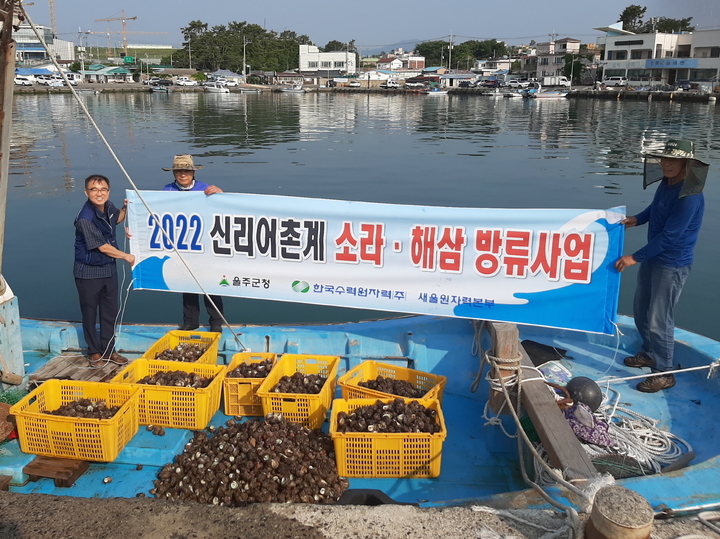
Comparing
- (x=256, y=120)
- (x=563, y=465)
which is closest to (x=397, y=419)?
(x=563, y=465)

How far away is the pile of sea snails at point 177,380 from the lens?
532 centimetres

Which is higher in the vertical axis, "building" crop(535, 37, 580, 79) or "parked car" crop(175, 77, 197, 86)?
"building" crop(535, 37, 580, 79)

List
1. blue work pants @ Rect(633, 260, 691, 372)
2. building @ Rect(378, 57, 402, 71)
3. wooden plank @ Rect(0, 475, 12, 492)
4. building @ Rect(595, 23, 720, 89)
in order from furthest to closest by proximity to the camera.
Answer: building @ Rect(378, 57, 402, 71) → building @ Rect(595, 23, 720, 89) → blue work pants @ Rect(633, 260, 691, 372) → wooden plank @ Rect(0, 475, 12, 492)

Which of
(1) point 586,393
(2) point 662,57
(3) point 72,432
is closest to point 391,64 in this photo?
(2) point 662,57

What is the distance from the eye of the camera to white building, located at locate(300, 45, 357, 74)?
132 metres

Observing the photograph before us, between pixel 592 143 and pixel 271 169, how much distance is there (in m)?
21.8

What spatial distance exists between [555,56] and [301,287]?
378ft

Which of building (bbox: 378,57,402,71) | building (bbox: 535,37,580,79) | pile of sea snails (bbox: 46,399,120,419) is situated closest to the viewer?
pile of sea snails (bbox: 46,399,120,419)

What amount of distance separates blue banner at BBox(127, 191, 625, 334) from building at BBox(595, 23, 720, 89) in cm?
8827

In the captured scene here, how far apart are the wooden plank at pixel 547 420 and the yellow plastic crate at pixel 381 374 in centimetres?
56

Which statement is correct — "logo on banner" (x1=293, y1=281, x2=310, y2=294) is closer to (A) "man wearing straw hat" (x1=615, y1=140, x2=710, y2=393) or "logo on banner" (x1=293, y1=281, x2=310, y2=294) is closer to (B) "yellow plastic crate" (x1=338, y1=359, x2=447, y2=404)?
(B) "yellow plastic crate" (x1=338, y1=359, x2=447, y2=404)

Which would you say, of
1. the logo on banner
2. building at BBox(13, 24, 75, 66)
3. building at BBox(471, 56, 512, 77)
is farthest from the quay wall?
the logo on banner

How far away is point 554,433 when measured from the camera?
432 centimetres

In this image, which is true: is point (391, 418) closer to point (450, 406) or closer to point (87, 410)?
point (450, 406)
